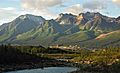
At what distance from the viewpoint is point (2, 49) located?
18900 cm

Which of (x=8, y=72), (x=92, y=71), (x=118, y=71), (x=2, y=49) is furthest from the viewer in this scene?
(x=2, y=49)

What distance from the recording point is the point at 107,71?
12794 cm

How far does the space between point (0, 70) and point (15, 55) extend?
46596mm

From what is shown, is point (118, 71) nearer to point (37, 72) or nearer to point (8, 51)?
point (37, 72)

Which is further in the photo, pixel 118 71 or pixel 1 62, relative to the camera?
pixel 1 62

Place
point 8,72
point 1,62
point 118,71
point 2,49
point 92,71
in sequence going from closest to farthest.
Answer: point 118,71, point 92,71, point 8,72, point 1,62, point 2,49

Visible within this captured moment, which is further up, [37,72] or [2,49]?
[2,49]

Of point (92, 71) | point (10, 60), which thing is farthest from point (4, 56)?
point (92, 71)

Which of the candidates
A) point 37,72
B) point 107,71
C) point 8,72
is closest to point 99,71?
point 107,71

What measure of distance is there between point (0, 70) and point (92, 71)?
46434 mm

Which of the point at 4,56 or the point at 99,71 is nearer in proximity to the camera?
the point at 99,71

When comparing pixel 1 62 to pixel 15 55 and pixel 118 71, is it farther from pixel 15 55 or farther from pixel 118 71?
pixel 118 71

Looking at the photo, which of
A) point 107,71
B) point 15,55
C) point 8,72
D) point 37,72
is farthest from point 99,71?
point 15,55

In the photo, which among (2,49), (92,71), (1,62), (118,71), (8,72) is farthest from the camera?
(2,49)
